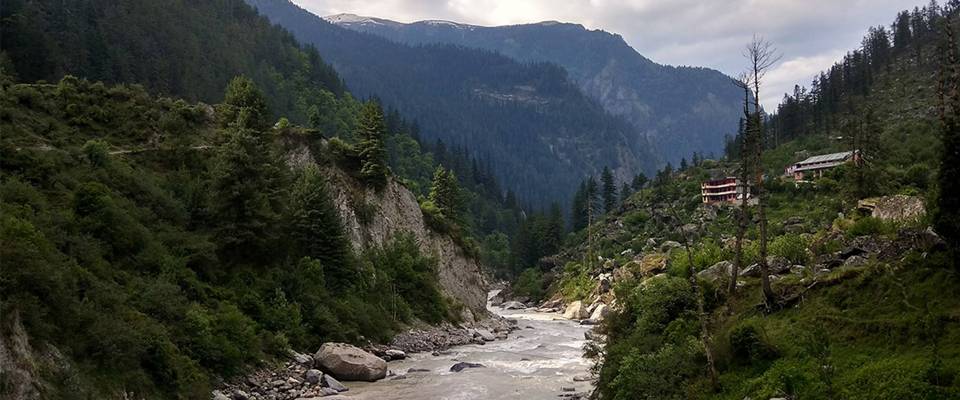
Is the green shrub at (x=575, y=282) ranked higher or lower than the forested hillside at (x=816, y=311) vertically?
lower

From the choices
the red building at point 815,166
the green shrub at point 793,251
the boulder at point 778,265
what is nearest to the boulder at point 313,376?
the boulder at point 778,265

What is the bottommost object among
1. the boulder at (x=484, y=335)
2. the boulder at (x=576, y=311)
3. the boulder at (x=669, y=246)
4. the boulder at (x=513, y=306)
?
the boulder at (x=513, y=306)

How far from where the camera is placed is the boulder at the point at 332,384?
3088 cm

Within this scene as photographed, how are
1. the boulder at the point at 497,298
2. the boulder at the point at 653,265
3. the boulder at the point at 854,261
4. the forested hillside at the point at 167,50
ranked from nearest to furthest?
the boulder at the point at 854,261
the boulder at the point at 653,265
the forested hillside at the point at 167,50
the boulder at the point at 497,298

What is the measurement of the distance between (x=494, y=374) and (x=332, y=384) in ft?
29.7

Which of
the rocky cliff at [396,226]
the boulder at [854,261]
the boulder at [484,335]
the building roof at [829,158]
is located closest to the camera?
the boulder at [854,261]

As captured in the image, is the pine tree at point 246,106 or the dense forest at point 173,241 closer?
Result: the dense forest at point 173,241

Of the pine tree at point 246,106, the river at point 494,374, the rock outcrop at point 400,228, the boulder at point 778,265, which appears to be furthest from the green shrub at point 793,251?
the pine tree at point 246,106

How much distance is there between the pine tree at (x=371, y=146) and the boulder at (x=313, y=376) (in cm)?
3057

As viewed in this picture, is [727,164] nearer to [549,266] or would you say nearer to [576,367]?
[549,266]

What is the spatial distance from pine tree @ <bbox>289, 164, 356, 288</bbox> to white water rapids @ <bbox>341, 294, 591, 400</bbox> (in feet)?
29.6

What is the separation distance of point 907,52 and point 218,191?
499 ft

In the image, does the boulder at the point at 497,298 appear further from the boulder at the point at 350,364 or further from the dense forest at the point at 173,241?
the boulder at the point at 350,364

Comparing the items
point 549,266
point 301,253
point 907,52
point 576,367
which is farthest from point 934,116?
point 301,253
